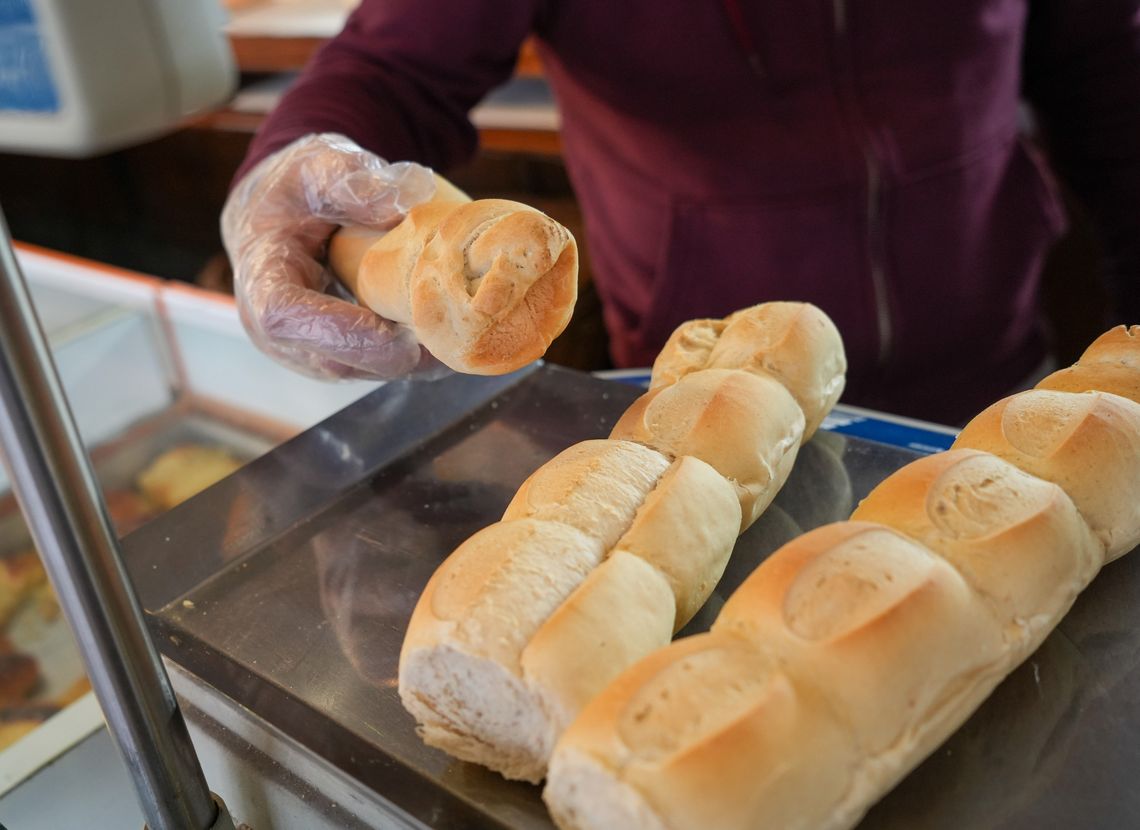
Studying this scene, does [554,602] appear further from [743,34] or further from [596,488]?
[743,34]

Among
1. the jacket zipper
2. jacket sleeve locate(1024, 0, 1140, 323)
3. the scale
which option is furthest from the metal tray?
jacket sleeve locate(1024, 0, 1140, 323)

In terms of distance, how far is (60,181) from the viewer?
4.49 m

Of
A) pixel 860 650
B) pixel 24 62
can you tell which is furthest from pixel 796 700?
pixel 24 62

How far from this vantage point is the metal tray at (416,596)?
71 centimetres

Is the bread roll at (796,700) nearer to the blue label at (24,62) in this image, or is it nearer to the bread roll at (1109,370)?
the bread roll at (1109,370)

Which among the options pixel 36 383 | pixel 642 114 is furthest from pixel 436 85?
pixel 36 383

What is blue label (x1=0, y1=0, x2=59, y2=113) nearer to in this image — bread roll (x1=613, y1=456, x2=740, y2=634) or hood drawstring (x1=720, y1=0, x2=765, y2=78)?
bread roll (x1=613, y1=456, x2=740, y2=634)

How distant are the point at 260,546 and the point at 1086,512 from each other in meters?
0.77

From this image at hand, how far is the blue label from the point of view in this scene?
62 cm

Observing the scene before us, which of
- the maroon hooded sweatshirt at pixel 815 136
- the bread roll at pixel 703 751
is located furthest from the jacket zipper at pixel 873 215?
the bread roll at pixel 703 751

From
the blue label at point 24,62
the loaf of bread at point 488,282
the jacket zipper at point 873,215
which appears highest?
the blue label at point 24,62

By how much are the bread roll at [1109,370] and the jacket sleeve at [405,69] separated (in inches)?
37.7

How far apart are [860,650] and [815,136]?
1.07 m

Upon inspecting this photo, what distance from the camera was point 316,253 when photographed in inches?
47.6
